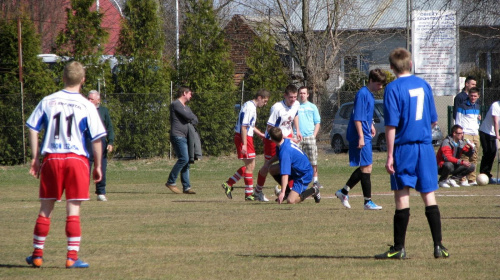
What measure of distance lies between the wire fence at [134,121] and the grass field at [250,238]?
24.2 ft

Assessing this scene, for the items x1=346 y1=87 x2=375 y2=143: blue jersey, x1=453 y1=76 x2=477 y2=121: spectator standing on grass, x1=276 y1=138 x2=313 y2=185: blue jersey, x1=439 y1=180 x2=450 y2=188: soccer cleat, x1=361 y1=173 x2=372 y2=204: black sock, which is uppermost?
x1=453 y1=76 x2=477 y2=121: spectator standing on grass

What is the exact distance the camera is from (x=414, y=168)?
643 cm

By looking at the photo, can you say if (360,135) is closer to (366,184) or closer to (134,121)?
(366,184)

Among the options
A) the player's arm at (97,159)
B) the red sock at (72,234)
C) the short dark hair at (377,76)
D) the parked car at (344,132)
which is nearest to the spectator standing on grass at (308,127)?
the short dark hair at (377,76)

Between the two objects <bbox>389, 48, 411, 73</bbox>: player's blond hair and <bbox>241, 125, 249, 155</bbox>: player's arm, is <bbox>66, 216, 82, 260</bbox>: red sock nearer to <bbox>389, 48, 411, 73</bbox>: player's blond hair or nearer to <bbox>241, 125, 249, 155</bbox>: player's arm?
<bbox>389, 48, 411, 73</bbox>: player's blond hair

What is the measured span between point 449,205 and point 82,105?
6.52m


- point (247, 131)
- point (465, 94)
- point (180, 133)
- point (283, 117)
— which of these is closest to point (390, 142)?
point (283, 117)

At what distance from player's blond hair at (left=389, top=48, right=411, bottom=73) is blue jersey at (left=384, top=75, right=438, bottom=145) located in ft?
0.26

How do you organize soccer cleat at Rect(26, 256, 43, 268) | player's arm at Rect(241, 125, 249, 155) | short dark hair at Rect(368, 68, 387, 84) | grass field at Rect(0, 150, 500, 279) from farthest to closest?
player's arm at Rect(241, 125, 249, 155), short dark hair at Rect(368, 68, 387, 84), soccer cleat at Rect(26, 256, 43, 268), grass field at Rect(0, 150, 500, 279)

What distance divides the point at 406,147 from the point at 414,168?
7.7 inches

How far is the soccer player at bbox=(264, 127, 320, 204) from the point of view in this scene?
1059cm

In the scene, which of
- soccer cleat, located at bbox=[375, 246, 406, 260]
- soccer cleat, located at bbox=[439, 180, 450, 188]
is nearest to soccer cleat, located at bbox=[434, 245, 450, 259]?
soccer cleat, located at bbox=[375, 246, 406, 260]

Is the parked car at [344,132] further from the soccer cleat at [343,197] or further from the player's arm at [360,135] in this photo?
the player's arm at [360,135]

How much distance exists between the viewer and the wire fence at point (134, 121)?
20.8 m
